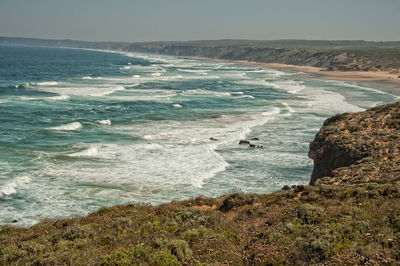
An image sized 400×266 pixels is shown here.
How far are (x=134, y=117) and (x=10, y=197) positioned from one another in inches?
972

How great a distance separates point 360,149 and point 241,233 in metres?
11.9

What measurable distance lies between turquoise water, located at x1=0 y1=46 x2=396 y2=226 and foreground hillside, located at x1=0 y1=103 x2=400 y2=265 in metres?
6.84

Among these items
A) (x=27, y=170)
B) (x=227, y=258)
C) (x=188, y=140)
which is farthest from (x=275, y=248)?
(x=188, y=140)

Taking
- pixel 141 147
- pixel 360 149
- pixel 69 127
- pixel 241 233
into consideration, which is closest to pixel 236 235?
pixel 241 233

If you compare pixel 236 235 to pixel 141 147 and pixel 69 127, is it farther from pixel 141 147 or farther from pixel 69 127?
pixel 69 127

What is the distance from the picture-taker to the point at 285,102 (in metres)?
58.9

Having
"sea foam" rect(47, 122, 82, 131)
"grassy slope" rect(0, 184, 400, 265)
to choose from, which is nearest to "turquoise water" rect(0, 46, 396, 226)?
"sea foam" rect(47, 122, 82, 131)

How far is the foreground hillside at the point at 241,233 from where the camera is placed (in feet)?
28.3

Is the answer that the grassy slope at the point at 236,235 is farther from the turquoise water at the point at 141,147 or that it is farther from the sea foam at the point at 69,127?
the sea foam at the point at 69,127

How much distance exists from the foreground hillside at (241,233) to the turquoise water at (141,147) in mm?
6840

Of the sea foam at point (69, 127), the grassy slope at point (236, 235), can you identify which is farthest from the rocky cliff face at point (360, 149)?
the sea foam at point (69, 127)

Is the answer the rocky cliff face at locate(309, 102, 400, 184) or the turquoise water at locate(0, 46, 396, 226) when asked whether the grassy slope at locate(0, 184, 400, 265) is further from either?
the turquoise water at locate(0, 46, 396, 226)

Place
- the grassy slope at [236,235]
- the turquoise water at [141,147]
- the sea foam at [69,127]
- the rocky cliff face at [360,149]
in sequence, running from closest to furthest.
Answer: the grassy slope at [236,235] → the rocky cliff face at [360,149] → the turquoise water at [141,147] → the sea foam at [69,127]

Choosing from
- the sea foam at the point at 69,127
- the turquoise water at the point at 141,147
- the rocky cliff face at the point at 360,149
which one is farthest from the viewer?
the sea foam at the point at 69,127
